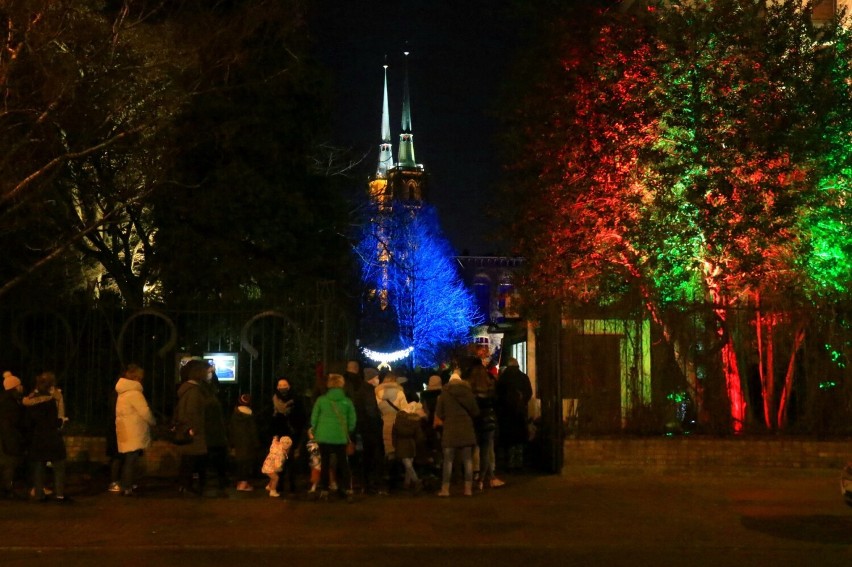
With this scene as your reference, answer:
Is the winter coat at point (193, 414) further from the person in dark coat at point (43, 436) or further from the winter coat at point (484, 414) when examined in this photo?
the winter coat at point (484, 414)

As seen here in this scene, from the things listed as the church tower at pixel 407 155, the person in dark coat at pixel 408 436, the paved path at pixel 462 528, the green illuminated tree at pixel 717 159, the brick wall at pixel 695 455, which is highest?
the church tower at pixel 407 155

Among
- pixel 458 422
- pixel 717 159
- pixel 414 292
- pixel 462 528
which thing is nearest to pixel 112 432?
pixel 458 422

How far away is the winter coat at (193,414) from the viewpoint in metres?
13.2

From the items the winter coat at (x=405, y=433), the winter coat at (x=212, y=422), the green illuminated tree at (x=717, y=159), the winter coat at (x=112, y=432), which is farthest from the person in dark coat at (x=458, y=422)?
the winter coat at (x=112, y=432)

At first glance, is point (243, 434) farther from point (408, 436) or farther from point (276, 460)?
point (408, 436)

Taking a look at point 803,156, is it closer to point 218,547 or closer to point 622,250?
point 622,250

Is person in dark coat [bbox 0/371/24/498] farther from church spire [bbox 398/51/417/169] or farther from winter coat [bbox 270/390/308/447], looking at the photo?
church spire [bbox 398/51/417/169]

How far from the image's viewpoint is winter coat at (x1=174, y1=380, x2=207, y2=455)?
1316cm

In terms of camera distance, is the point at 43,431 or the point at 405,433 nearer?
the point at 43,431

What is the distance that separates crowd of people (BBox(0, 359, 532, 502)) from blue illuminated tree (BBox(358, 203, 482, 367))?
108 feet

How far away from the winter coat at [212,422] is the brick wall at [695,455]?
4.86 meters

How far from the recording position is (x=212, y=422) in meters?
13.8

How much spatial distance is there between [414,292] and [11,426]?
45.1 m

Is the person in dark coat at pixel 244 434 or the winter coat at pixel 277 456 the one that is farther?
the person in dark coat at pixel 244 434
